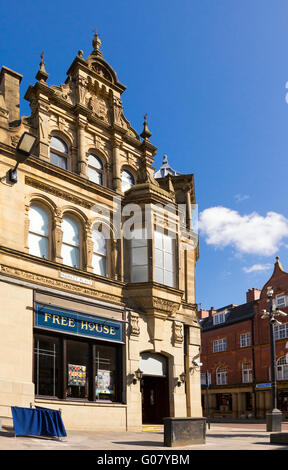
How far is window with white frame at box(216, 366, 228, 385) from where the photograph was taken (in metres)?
63.2

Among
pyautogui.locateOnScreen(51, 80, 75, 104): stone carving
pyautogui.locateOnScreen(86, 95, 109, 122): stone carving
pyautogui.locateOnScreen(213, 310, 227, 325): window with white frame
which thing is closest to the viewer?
pyautogui.locateOnScreen(51, 80, 75, 104): stone carving

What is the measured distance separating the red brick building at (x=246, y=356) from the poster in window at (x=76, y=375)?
31523mm

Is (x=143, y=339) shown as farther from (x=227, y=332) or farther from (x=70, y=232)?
(x=227, y=332)

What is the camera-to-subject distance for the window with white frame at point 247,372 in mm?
59281

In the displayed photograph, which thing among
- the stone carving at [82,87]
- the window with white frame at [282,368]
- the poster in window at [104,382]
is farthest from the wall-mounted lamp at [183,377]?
the window with white frame at [282,368]

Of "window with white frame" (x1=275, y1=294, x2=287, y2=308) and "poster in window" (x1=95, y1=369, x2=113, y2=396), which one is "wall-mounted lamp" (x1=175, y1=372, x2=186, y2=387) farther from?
"window with white frame" (x1=275, y1=294, x2=287, y2=308)

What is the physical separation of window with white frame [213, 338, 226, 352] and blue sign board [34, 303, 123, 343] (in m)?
41.8

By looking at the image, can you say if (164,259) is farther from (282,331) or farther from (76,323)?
(282,331)

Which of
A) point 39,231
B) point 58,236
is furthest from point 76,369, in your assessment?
point 39,231

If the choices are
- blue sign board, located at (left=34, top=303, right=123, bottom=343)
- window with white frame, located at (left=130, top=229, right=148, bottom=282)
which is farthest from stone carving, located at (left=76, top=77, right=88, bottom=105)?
blue sign board, located at (left=34, top=303, right=123, bottom=343)

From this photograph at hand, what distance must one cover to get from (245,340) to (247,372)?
3626 mm

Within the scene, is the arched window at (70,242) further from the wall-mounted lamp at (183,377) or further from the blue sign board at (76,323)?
the wall-mounted lamp at (183,377)

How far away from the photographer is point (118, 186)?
28484 mm

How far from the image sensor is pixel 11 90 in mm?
25266
